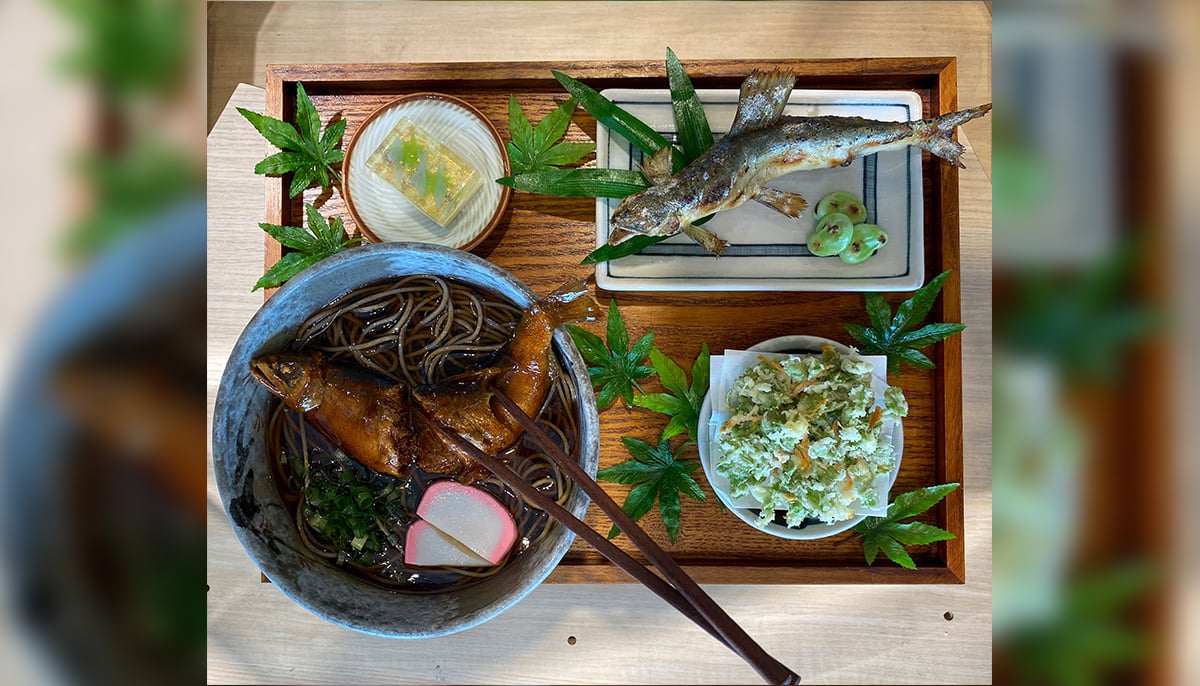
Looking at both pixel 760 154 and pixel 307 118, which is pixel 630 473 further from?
pixel 307 118

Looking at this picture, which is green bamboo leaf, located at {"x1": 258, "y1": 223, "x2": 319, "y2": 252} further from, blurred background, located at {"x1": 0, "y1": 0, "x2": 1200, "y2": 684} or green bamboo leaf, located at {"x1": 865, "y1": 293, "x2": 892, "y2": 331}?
green bamboo leaf, located at {"x1": 865, "y1": 293, "x2": 892, "y2": 331}

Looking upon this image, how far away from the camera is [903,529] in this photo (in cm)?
130

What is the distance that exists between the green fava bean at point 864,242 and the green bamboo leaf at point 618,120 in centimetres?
33

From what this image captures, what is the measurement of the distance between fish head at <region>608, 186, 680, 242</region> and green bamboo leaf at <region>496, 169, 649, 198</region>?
0.21ft

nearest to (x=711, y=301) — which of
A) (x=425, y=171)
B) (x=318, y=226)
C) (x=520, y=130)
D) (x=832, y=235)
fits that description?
(x=832, y=235)

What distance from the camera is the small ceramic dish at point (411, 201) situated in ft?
4.33

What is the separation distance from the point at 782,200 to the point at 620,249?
0.29m

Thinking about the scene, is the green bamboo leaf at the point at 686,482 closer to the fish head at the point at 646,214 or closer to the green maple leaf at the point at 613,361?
the green maple leaf at the point at 613,361
